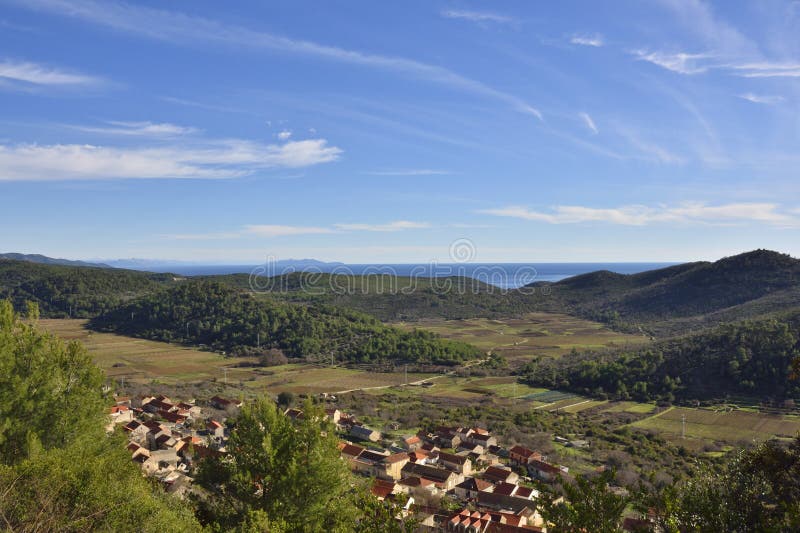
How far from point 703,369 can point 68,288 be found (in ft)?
420

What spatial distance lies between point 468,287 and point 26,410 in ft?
548

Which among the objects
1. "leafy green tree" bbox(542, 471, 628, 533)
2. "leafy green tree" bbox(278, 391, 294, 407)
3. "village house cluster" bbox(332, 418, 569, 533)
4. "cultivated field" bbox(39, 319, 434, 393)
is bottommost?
"cultivated field" bbox(39, 319, 434, 393)

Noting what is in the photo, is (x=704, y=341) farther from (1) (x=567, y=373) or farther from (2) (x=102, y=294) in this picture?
(2) (x=102, y=294)

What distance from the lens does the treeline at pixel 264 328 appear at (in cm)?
8175

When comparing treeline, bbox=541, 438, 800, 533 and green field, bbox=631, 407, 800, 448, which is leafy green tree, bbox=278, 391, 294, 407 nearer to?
green field, bbox=631, 407, 800, 448

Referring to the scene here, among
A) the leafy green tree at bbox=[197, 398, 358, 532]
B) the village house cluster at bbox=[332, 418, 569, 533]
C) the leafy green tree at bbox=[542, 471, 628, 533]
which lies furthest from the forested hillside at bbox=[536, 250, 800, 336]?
the leafy green tree at bbox=[197, 398, 358, 532]

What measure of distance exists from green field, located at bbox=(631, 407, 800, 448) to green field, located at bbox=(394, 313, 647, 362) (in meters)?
34.3

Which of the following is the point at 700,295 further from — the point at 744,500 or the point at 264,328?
the point at 744,500

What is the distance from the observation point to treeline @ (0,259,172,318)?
366 ft

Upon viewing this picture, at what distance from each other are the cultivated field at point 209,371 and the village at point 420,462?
669 inches

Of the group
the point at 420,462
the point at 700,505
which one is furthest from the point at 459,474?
the point at 700,505

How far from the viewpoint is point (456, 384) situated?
216ft

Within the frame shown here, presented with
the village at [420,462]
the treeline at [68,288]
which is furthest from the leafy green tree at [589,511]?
the treeline at [68,288]

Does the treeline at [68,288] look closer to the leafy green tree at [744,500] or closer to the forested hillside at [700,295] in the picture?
the forested hillside at [700,295]
